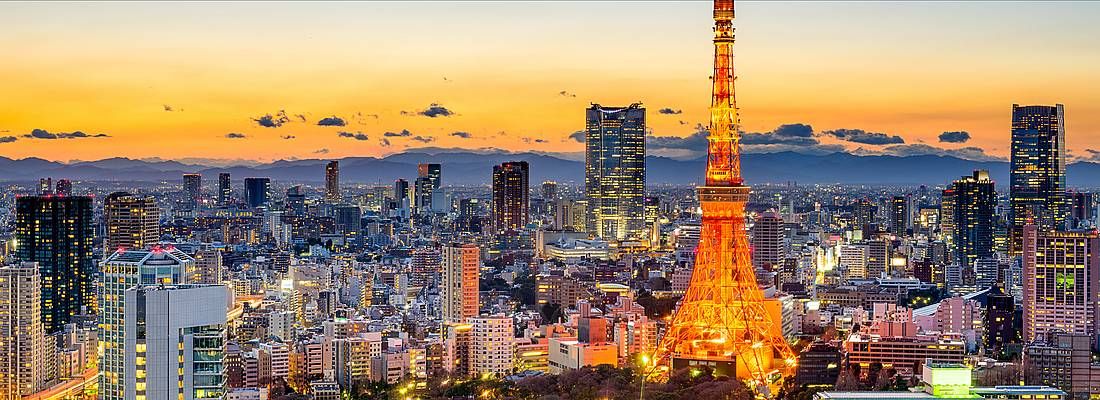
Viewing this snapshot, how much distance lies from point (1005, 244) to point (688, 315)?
26.5 metres

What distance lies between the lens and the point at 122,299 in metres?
15.8

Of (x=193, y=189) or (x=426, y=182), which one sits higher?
(x=426, y=182)

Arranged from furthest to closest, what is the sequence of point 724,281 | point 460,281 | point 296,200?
point 296,200 < point 460,281 < point 724,281

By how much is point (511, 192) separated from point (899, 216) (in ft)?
48.4

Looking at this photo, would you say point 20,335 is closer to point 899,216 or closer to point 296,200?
point 899,216

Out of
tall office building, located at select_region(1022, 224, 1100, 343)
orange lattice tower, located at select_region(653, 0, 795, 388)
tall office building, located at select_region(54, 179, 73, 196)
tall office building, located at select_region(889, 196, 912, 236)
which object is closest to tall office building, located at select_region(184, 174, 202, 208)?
tall office building, located at select_region(54, 179, 73, 196)

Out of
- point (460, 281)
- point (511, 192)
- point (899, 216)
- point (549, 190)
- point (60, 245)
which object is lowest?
point (460, 281)

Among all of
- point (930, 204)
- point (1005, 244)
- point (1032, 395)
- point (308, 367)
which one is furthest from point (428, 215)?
point (1032, 395)

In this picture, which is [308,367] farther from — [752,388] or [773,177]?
[773,177]

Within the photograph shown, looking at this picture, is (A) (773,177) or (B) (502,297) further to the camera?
(A) (773,177)

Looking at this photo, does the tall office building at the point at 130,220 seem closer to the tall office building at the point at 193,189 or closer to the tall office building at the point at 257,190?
the tall office building at the point at 193,189

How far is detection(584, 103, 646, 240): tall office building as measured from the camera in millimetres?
61750

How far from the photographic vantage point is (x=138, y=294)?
1520 cm

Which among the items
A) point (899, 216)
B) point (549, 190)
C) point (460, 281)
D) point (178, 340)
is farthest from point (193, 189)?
point (178, 340)
